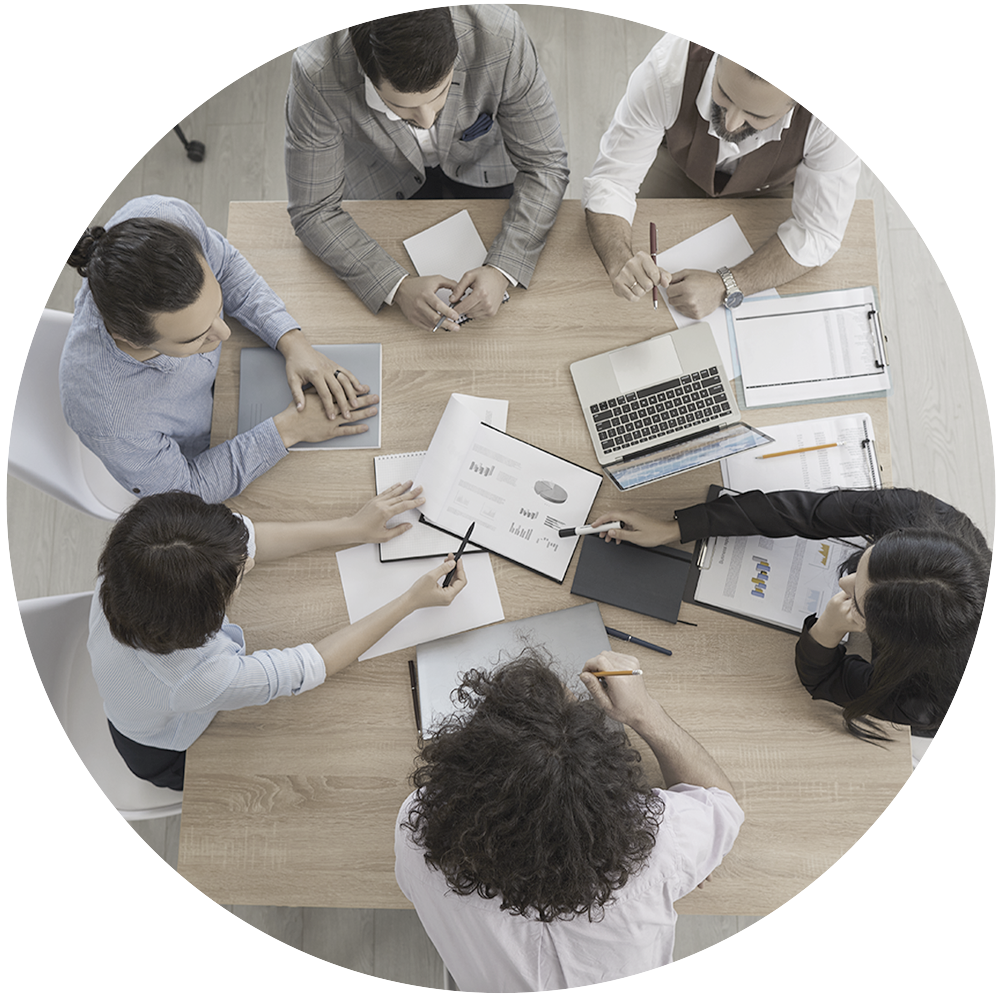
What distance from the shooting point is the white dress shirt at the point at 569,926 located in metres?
1.25

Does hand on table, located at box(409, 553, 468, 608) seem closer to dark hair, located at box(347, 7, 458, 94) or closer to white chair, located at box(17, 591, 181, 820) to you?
white chair, located at box(17, 591, 181, 820)

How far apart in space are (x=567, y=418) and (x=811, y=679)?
0.70 meters

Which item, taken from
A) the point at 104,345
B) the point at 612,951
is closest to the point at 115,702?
the point at 104,345

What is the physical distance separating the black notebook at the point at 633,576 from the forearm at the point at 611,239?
1.97ft

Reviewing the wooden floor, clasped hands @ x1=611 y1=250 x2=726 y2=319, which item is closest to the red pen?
clasped hands @ x1=611 y1=250 x2=726 y2=319

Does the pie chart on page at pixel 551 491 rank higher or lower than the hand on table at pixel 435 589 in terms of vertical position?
higher

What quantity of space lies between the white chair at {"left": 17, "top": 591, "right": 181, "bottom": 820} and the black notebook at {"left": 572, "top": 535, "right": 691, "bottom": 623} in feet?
3.28

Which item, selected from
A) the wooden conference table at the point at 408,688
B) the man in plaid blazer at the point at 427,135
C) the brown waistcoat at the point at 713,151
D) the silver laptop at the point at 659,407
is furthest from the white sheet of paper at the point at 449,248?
the brown waistcoat at the point at 713,151

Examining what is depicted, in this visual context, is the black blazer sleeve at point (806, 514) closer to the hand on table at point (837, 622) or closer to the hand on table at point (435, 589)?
the hand on table at point (837, 622)

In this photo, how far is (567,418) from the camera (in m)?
1.68

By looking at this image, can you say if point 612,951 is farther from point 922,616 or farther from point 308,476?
point 308,476

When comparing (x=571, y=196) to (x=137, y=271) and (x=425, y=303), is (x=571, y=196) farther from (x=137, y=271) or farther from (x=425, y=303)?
(x=137, y=271)

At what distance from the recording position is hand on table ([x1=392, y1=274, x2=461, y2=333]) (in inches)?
66.9

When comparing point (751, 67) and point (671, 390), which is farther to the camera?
point (671, 390)
